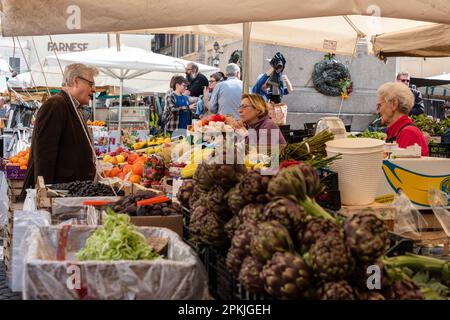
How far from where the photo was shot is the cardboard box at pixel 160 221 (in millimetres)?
3328

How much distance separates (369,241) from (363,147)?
6.55 feet

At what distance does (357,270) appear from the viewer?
2.09 m

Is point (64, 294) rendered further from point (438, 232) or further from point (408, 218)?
point (438, 232)

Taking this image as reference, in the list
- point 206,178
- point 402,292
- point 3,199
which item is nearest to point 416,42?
point 206,178

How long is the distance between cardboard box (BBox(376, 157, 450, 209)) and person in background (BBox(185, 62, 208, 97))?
29.3ft

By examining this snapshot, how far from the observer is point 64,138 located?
6211 mm

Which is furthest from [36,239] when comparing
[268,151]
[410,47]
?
[410,47]

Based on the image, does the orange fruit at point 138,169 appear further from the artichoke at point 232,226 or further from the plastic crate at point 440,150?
the artichoke at point 232,226

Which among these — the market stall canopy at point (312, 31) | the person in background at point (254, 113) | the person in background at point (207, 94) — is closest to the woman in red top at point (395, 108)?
the person in background at point (254, 113)

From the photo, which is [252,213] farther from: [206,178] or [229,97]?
[229,97]

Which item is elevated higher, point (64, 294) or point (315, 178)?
point (315, 178)

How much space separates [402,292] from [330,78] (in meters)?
14.9

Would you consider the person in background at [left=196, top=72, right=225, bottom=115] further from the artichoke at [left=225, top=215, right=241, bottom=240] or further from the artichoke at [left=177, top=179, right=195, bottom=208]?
the artichoke at [left=225, top=215, right=241, bottom=240]

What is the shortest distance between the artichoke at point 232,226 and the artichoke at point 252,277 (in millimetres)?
351
